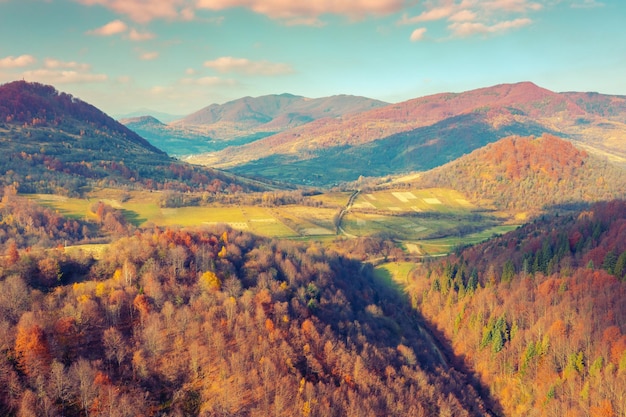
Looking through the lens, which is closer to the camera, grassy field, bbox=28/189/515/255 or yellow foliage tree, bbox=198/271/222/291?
yellow foliage tree, bbox=198/271/222/291

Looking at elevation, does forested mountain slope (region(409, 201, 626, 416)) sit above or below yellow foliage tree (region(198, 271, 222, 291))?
below

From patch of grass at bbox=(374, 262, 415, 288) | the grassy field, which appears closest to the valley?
patch of grass at bbox=(374, 262, 415, 288)

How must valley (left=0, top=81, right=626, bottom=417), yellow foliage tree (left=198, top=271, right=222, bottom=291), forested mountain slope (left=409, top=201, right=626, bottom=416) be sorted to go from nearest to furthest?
valley (left=0, top=81, right=626, bottom=417), forested mountain slope (left=409, top=201, right=626, bottom=416), yellow foliage tree (left=198, top=271, right=222, bottom=291)

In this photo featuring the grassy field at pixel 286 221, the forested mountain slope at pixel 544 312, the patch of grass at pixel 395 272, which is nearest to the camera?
the forested mountain slope at pixel 544 312

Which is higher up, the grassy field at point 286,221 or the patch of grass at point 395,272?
the grassy field at point 286,221

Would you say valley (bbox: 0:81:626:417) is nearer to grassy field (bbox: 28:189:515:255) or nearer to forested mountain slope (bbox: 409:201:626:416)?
forested mountain slope (bbox: 409:201:626:416)

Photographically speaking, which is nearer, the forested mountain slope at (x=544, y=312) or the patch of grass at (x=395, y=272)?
the forested mountain slope at (x=544, y=312)

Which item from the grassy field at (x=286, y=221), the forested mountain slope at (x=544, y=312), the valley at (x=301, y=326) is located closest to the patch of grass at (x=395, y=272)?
the valley at (x=301, y=326)

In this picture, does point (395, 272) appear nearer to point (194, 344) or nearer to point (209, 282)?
point (209, 282)

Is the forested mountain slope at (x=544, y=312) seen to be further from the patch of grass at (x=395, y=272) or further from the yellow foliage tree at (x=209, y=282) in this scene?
the yellow foliage tree at (x=209, y=282)

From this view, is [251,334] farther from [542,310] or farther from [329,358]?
[542,310]

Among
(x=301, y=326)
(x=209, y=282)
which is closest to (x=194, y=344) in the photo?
(x=209, y=282)
